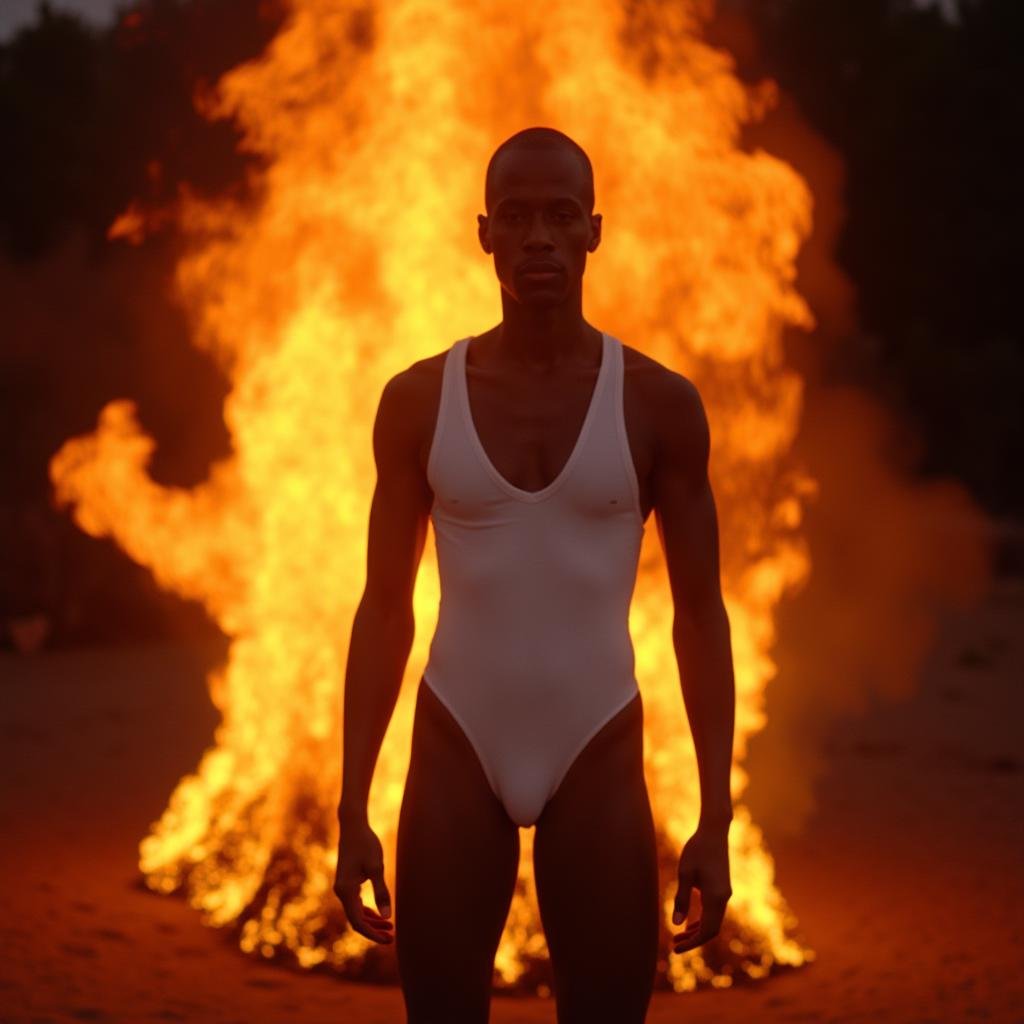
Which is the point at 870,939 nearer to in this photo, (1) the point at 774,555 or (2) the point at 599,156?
(1) the point at 774,555

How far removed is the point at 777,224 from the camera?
737 centimetres

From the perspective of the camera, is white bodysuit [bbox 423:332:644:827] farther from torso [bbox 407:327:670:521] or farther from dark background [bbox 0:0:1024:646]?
dark background [bbox 0:0:1024:646]

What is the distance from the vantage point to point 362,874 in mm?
3229

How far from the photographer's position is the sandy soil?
6.43m

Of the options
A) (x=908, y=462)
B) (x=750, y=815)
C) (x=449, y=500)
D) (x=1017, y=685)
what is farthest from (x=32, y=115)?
(x=449, y=500)

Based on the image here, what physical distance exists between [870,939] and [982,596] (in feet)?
49.3

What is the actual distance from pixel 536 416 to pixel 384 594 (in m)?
0.46

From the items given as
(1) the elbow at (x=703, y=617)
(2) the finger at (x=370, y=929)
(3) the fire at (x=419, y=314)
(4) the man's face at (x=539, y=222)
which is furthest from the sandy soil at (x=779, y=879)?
(4) the man's face at (x=539, y=222)

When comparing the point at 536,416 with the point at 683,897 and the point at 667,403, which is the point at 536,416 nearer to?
the point at 667,403

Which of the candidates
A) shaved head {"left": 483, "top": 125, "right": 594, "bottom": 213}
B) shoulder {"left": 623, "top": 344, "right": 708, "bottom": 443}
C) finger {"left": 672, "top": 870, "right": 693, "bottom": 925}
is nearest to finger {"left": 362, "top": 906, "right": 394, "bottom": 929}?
finger {"left": 672, "top": 870, "right": 693, "bottom": 925}

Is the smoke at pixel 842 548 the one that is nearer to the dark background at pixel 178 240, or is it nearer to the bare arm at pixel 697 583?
the dark background at pixel 178 240

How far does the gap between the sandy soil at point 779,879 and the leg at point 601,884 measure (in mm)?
3226

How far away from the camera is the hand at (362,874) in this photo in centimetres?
320

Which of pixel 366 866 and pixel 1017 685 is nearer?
pixel 366 866
